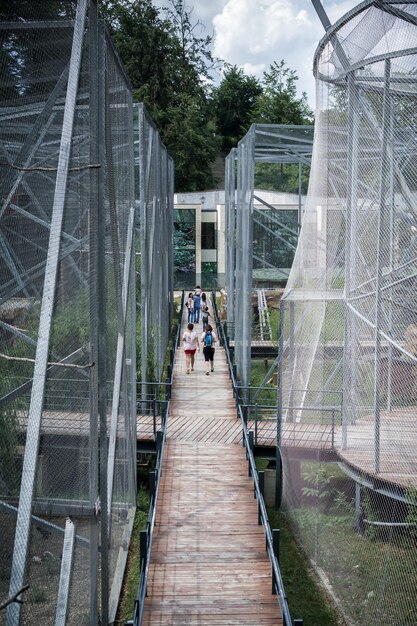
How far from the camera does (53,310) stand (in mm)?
5227

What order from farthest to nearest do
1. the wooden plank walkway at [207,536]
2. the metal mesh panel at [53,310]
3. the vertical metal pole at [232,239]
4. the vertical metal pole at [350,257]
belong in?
the vertical metal pole at [232,239] → the wooden plank walkway at [207,536] → the vertical metal pole at [350,257] → the metal mesh panel at [53,310]

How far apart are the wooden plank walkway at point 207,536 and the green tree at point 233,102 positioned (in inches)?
1873

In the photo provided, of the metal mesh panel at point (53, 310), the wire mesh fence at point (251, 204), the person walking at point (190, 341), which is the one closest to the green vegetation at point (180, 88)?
the wire mesh fence at point (251, 204)


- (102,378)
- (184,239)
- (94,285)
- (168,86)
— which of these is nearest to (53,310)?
(94,285)

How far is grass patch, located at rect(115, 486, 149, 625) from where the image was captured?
8730 millimetres

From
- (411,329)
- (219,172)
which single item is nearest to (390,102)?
(411,329)

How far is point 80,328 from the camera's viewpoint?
635cm

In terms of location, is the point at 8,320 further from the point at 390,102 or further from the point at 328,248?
the point at 328,248

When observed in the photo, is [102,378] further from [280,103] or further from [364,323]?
[280,103]

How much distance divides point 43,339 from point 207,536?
234 inches

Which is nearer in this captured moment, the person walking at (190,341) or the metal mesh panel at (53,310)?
the metal mesh panel at (53,310)

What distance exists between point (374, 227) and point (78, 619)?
4168 millimetres

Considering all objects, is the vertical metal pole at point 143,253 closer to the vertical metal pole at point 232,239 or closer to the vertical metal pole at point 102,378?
the vertical metal pole at point 102,378

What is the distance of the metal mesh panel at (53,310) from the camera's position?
187 inches
